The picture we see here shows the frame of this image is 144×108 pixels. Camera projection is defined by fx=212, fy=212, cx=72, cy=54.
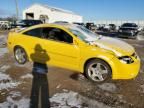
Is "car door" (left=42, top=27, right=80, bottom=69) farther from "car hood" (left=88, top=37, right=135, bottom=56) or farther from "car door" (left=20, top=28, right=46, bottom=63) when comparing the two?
"car hood" (left=88, top=37, right=135, bottom=56)

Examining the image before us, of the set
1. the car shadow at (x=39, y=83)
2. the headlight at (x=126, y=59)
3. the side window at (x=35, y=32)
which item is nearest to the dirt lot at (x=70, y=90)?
the car shadow at (x=39, y=83)

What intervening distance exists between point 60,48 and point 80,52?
2.29 feet

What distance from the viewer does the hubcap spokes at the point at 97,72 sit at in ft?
19.5

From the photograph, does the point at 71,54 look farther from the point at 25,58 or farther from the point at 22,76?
the point at 25,58

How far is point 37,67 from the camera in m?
7.27

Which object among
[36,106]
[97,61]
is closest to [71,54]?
[97,61]

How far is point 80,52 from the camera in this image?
6.12 m

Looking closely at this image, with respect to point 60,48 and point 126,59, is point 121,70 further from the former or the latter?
point 60,48

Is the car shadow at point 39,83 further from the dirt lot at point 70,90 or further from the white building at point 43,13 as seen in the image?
the white building at point 43,13

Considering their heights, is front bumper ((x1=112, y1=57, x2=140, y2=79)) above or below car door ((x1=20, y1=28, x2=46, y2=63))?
below

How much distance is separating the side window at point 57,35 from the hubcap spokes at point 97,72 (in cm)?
103

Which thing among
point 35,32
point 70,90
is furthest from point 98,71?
point 35,32

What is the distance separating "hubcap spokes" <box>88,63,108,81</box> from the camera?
595 cm

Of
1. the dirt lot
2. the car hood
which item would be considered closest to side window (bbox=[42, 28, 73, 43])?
the car hood
